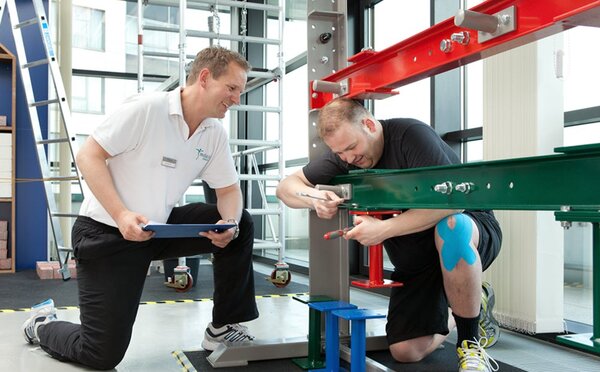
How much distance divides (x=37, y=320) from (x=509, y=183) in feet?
7.00

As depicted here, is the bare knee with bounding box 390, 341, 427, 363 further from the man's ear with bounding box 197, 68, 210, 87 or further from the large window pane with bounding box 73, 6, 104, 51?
the large window pane with bounding box 73, 6, 104, 51

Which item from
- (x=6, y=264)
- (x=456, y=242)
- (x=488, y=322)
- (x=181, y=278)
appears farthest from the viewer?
(x=6, y=264)

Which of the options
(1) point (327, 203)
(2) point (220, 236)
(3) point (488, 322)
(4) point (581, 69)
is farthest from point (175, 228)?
(4) point (581, 69)

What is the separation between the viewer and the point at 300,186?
233 cm

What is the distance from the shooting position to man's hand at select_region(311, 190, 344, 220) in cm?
205

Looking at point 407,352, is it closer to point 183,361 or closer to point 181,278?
point 183,361

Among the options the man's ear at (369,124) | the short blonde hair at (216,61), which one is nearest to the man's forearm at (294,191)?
the man's ear at (369,124)

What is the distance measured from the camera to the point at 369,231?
1.87 metres

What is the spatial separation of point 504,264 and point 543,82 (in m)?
0.85

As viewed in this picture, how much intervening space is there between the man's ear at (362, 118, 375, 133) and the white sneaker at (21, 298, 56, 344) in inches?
62.7

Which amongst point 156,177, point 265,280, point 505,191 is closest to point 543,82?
point 505,191

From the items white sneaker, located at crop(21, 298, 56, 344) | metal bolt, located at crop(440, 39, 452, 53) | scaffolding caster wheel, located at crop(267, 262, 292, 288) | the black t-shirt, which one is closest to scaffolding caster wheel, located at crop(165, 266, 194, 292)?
scaffolding caster wheel, located at crop(267, 262, 292, 288)

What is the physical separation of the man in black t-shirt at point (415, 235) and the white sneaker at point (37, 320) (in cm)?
116

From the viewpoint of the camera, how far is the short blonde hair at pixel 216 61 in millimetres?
2273
